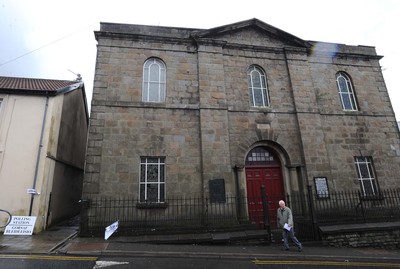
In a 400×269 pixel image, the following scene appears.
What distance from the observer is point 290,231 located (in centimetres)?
802

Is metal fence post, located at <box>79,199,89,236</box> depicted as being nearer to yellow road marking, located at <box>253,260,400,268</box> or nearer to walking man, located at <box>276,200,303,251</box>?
yellow road marking, located at <box>253,260,400,268</box>

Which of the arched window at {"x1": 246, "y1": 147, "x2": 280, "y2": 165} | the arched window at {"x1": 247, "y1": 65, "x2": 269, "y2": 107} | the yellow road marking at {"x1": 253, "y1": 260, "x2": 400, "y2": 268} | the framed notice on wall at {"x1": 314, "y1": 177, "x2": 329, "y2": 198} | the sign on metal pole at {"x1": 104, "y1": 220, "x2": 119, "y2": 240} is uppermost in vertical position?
the arched window at {"x1": 247, "y1": 65, "x2": 269, "y2": 107}

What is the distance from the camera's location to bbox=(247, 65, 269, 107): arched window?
11.9 meters

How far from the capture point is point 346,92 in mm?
13164

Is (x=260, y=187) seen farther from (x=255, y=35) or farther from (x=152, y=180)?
(x=255, y=35)

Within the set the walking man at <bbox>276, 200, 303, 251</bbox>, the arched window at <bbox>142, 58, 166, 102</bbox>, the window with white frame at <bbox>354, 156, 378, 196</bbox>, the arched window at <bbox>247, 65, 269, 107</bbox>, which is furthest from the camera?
the arched window at <bbox>247, 65, 269, 107</bbox>

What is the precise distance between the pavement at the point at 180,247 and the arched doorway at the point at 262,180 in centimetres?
156

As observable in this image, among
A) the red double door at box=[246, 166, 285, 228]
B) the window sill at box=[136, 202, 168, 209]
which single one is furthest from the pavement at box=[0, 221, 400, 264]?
the red double door at box=[246, 166, 285, 228]

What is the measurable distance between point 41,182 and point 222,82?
8570 millimetres

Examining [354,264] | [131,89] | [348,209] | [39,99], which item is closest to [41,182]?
[39,99]

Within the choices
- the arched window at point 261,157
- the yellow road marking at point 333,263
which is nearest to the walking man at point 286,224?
the yellow road marking at point 333,263

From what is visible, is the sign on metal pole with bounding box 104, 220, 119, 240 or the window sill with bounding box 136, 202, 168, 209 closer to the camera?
the sign on metal pole with bounding box 104, 220, 119, 240

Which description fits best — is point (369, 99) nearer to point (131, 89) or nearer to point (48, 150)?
point (131, 89)

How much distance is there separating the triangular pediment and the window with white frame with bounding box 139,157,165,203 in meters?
6.63
